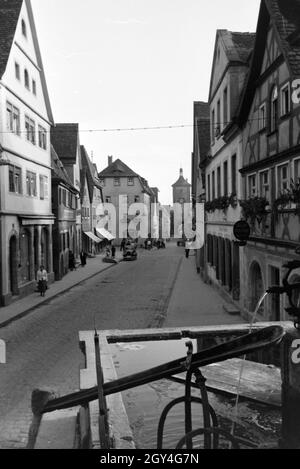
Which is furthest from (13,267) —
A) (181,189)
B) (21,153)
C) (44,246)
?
(181,189)

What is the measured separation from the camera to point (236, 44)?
21000mm

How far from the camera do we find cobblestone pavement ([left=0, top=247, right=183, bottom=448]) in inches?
377

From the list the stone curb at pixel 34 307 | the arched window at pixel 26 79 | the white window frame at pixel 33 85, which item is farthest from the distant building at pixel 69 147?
the arched window at pixel 26 79

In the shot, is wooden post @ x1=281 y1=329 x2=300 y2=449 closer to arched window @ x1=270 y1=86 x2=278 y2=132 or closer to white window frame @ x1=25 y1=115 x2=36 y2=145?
arched window @ x1=270 y1=86 x2=278 y2=132

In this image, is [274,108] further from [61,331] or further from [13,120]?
[13,120]

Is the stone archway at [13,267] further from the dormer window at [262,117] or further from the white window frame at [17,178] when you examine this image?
the dormer window at [262,117]

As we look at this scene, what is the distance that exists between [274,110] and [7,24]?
585 inches

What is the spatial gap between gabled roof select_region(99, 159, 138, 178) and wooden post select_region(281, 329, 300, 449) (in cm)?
7433

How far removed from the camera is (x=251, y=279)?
687 inches

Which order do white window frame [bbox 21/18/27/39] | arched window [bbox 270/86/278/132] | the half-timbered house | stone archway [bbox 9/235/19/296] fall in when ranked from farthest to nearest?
1. white window frame [bbox 21/18/27/39]
2. stone archway [bbox 9/235/19/296]
3. arched window [bbox 270/86/278/132]
4. the half-timbered house

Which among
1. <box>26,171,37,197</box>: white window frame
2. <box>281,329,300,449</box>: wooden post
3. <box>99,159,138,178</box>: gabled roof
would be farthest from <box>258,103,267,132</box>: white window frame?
<box>99,159,138,178</box>: gabled roof

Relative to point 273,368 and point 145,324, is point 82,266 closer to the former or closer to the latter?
point 145,324

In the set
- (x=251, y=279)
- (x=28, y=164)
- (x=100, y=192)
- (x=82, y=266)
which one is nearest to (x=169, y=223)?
(x=100, y=192)

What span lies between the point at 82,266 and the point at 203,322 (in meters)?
25.9
